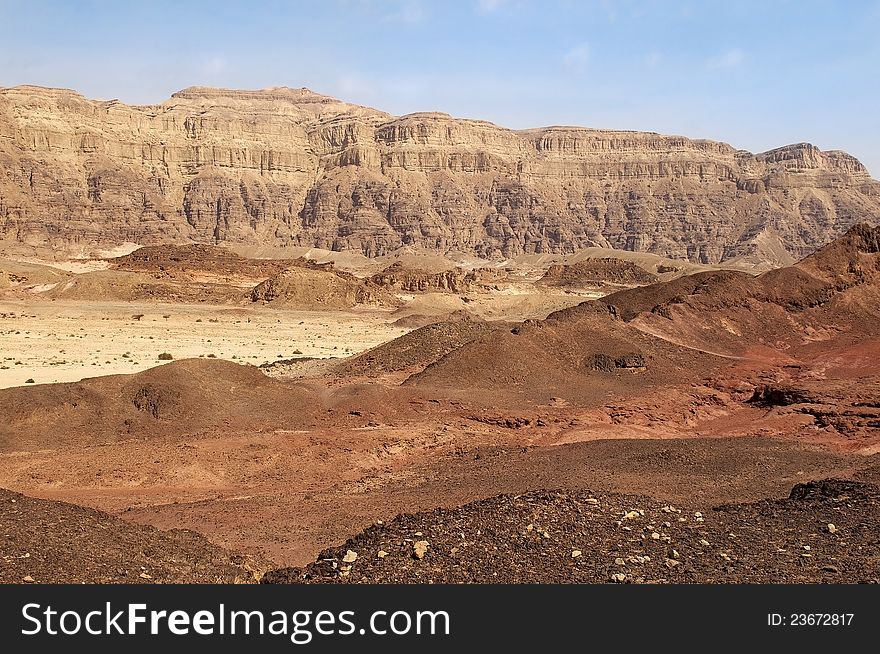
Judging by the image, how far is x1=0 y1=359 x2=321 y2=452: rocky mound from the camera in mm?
19219

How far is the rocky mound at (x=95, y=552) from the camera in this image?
8797 millimetres

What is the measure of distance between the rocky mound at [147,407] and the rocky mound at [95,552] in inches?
332

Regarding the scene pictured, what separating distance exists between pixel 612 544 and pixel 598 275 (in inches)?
4329

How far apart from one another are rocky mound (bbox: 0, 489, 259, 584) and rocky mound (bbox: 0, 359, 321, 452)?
8.43 meters

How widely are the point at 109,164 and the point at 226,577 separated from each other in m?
186

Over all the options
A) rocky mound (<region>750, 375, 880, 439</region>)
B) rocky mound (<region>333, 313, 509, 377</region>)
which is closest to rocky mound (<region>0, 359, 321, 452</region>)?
rocky mound (<region>333, 313, 509, 377</region>)

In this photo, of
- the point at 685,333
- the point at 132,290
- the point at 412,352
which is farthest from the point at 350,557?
the point at 132,290

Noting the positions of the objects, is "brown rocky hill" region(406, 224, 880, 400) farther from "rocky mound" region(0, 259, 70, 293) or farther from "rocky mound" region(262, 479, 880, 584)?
"rocky mound" region(0, 259, 70, 293)

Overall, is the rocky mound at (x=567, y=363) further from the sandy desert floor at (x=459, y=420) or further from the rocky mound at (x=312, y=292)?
the rocky mound at (x=312, y=292)

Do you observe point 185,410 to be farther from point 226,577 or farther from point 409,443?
point 226,577

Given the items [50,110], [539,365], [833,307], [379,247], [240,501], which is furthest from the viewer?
[379,247]

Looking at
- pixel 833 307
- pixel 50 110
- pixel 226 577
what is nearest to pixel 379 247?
pixel 50 110

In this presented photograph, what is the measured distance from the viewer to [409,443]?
19.5 metres

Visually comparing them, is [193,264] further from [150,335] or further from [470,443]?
[470,443]
